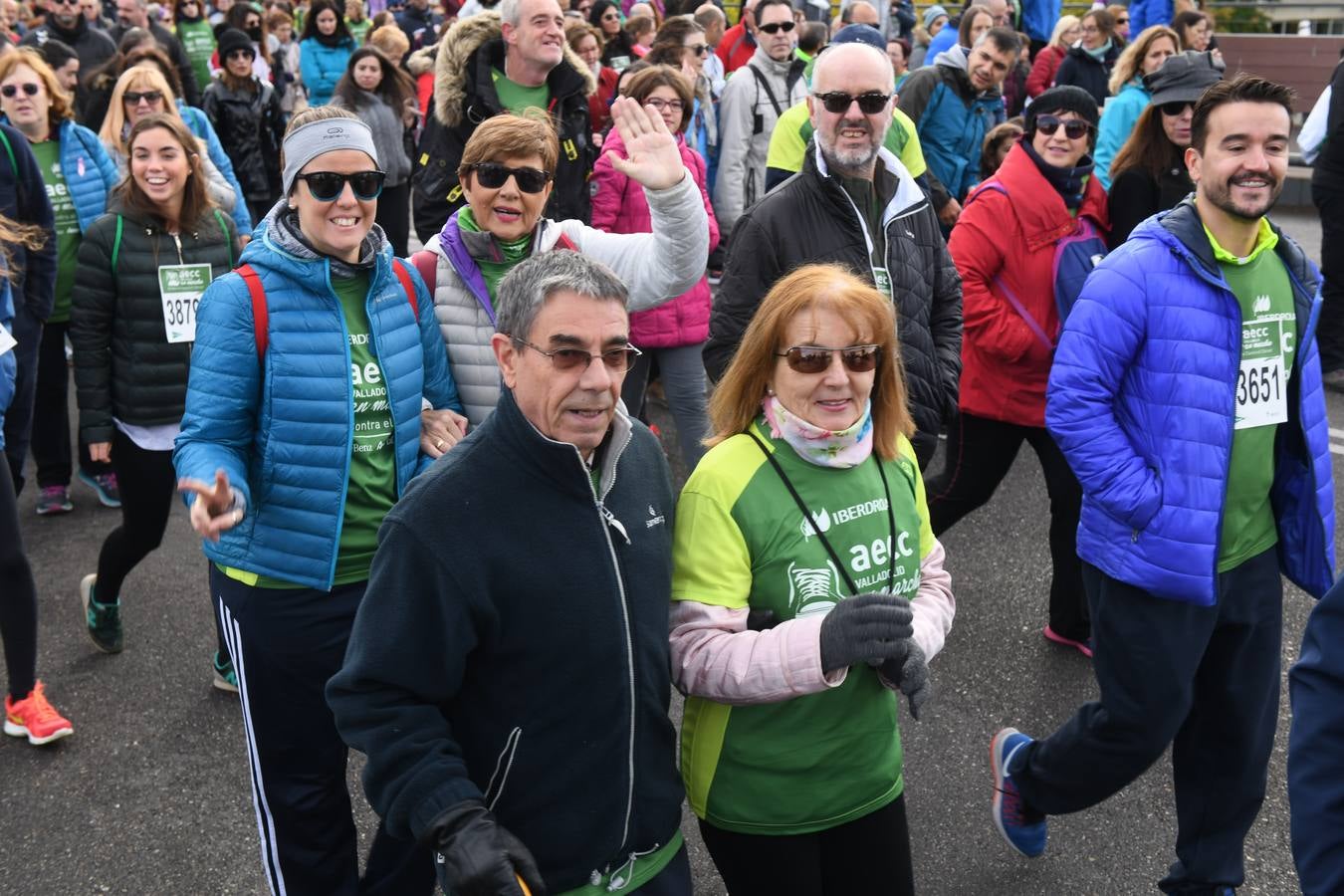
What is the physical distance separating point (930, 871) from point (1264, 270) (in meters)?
1.85

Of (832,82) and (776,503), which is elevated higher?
(832,82)

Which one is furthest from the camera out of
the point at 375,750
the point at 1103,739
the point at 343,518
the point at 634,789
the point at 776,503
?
the point at 1103,739

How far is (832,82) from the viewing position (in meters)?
4.09

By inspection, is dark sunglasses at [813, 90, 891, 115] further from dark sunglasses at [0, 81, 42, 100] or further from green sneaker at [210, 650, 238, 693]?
dark sunglasses at [0, 81, 42, 100]

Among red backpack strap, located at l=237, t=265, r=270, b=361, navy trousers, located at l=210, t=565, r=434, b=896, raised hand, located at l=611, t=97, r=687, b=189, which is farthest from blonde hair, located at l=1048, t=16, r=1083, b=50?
navy trousers, located at l=210, t=565, r=434, b=896

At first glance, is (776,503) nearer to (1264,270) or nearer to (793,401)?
(793,401)

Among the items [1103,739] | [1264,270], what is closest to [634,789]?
[1103,739]

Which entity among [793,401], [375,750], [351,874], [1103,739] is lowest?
[351,874]

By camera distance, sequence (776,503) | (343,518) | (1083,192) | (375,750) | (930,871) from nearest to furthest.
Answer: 1. (375,750)
2. (776,503)
3. (343,518)
4. (930,871)
5. (1083,192)

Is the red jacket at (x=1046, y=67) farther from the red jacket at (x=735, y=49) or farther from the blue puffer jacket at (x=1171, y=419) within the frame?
the blue puffer jacket at (x=1171, y=419)

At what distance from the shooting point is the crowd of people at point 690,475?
234cm

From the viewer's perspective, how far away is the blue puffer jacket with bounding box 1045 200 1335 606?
3229 millimetres

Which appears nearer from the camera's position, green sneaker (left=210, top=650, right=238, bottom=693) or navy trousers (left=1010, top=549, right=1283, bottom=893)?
navy trousers (left=1010, top=549, right=1283, bottom=893)

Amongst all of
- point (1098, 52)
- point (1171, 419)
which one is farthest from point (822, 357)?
point (1098, 52)
